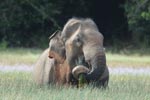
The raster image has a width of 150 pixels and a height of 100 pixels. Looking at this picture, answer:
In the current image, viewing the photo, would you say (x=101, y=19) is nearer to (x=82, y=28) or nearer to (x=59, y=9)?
(x=59, y=9)

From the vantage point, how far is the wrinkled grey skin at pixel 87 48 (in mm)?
11539

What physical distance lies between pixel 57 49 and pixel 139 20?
61.9 feet

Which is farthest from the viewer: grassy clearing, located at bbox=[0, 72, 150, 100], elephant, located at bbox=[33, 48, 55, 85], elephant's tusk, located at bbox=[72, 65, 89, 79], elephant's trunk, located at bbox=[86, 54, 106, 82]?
elephant, located at bbox=[33, 48, 55, 85]

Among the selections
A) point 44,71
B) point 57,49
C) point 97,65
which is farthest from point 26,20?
point 97,65

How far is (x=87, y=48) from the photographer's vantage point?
468 inches

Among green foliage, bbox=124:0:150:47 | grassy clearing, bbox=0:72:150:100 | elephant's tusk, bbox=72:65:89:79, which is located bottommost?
grassy clearing, bbox=0:72:150:100

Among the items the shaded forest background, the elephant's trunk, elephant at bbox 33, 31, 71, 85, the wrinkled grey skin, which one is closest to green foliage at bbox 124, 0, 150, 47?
the shaded forest background

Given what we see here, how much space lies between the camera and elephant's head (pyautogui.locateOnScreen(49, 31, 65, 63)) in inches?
495

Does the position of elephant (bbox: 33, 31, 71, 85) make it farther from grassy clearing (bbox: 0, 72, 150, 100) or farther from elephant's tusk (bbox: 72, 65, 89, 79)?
elephant's tusk (bbox: 72, 65, 89, 79)

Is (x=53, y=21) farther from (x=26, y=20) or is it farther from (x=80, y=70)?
(x=80, y=70)

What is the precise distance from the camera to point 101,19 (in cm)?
3450

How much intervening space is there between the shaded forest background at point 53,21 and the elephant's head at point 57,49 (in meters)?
18.0

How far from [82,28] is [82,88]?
1.20m

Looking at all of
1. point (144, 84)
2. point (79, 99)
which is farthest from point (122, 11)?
point (79, 99)
